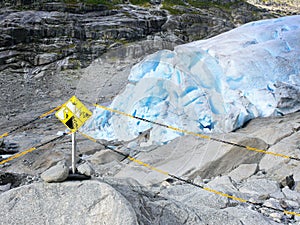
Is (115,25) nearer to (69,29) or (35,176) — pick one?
(69,29)

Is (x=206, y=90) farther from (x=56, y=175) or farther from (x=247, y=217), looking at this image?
(x=56, y=175)

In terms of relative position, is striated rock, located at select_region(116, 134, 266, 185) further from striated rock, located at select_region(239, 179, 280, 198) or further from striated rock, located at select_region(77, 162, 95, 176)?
striated rock, located at select_region(77, 162, 95, 176)

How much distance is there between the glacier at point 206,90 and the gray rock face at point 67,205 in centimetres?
501

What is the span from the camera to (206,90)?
8.55 m

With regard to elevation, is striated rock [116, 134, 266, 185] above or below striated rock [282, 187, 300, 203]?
below

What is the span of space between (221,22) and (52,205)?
35.9 m

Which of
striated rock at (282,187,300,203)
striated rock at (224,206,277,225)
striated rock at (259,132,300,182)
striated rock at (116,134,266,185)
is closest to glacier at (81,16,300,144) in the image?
striated rock at (116,134,266,185)

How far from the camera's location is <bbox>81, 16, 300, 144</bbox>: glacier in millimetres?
8141

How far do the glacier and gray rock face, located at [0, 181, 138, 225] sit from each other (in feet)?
16.4

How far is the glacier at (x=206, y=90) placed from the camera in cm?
814

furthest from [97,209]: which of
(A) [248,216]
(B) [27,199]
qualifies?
(A) [248,216]

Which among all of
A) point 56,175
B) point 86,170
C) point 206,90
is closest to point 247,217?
point 86,170

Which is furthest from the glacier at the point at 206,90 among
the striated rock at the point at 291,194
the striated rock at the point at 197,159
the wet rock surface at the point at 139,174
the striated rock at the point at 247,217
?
the striated rock at the point at 247,217

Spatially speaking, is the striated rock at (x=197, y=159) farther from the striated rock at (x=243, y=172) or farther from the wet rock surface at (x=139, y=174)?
the striated rock at (x=243, y=172)
